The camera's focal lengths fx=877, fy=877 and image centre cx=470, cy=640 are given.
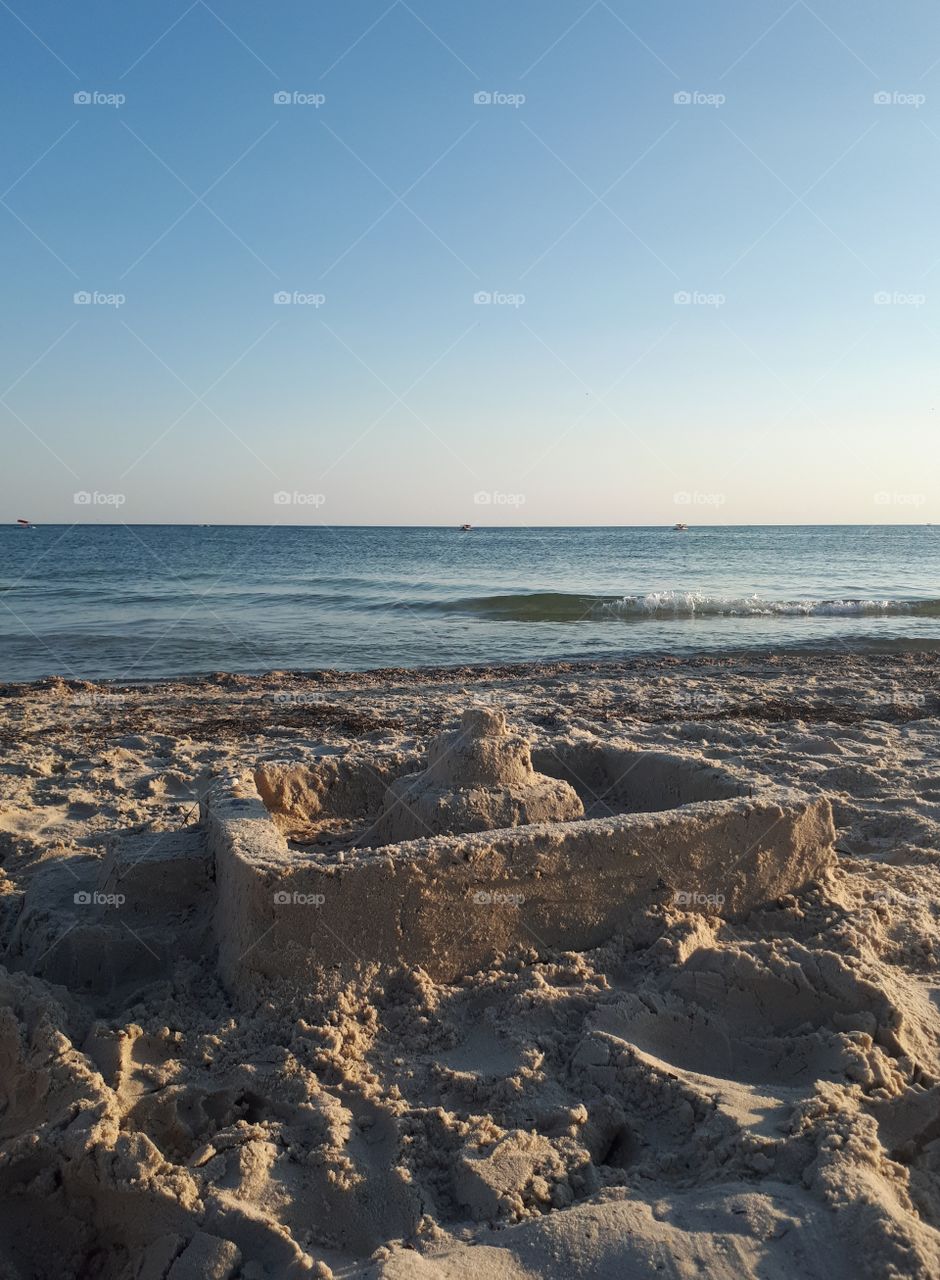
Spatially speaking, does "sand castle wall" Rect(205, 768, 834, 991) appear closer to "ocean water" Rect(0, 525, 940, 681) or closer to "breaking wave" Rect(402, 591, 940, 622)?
"ocean water" Rect(0, 525, 940, 681)

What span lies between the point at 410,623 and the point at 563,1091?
46.3 feet

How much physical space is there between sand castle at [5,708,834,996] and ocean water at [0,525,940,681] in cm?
786

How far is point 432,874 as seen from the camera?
3219 mm

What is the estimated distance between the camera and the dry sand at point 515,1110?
6.84 feet

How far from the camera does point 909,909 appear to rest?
3781mm

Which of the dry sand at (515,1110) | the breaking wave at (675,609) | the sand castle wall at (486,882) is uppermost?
the breaking wave at (675,609)

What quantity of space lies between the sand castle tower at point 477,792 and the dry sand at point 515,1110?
0.61 metres

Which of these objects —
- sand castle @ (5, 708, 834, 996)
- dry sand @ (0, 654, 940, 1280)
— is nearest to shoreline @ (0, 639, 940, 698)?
dry sand @ (0, 654, 940, 1280)

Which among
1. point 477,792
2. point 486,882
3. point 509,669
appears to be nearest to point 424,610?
point 509,669

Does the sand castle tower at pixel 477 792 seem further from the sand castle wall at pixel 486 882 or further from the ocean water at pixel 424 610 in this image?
the ocean water at pixel 424 610

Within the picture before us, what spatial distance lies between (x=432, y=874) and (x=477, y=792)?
0.58 meters

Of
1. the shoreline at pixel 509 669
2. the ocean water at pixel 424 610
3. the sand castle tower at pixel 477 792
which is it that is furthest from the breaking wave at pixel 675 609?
the sand castle tower at pixel 477 792

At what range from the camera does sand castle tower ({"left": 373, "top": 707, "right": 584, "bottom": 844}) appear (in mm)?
3693

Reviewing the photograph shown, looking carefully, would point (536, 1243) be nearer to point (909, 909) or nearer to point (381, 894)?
point (381, 894)
